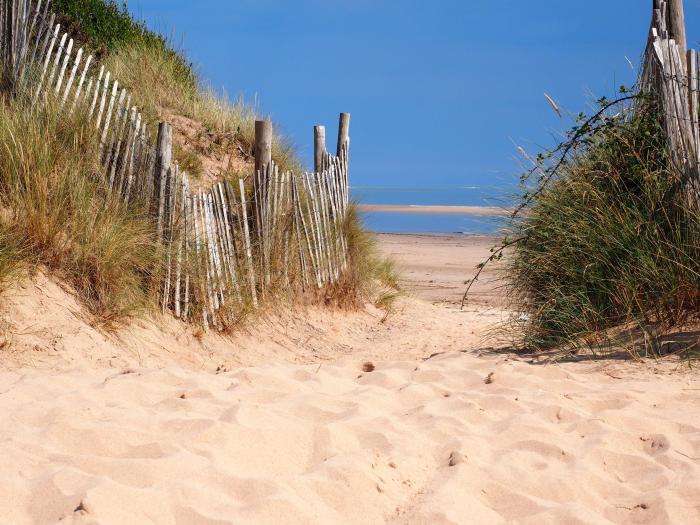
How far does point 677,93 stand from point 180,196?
3806 mm

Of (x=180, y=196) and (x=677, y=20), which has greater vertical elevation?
(x=677, y=20)

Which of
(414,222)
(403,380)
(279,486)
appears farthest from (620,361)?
(414,222)

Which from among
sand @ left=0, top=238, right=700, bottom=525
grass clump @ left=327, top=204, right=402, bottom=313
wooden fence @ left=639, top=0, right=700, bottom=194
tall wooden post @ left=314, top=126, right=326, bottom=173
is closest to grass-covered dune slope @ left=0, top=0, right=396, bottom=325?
sand @ left=0, top=238, right=700, bottom=525

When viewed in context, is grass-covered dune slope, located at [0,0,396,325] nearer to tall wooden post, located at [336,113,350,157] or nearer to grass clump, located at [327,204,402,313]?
grass clump, located at [327,204,402,313]

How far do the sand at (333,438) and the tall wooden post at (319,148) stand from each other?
3799mm

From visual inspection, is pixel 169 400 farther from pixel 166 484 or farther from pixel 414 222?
pixel 414 222

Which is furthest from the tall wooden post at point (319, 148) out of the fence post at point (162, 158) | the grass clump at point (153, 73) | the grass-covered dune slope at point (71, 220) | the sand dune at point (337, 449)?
the sand dune at point (337, 449)

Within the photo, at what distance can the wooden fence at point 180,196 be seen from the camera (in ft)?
20.0

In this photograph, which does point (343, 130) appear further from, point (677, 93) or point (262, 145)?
point (677, 93)

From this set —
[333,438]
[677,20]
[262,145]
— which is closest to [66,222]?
[262,145]

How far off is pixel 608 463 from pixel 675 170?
9.75ft

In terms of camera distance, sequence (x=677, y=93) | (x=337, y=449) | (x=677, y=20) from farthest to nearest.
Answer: (x=677, y=20) → (x=677, y=93) → (x=337, y=449)

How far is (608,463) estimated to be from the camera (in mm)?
3312

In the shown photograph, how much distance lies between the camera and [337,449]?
10.2 feet
